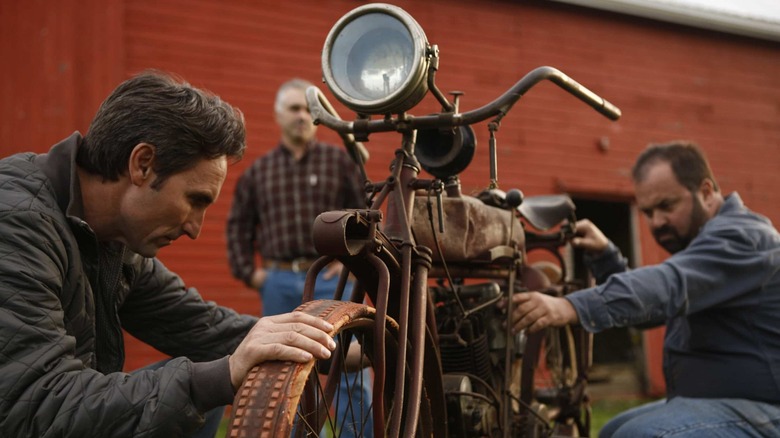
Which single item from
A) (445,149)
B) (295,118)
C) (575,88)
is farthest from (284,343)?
(295,118)

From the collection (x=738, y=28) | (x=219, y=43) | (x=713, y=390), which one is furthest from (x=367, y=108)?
(x=738, y=28)

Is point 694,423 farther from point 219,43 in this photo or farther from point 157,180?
point 219,43

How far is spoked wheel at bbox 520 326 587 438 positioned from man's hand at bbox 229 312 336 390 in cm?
164

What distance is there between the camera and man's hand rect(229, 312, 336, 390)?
61.0 inches

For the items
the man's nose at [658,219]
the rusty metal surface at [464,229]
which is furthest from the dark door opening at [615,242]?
the rusty metal surface at [464,229]

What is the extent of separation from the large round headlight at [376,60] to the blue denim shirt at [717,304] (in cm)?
102

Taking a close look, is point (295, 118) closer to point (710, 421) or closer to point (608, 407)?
point (710, 421)

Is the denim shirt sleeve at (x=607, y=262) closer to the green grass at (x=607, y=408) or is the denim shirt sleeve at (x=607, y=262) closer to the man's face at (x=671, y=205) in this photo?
the man's face at (x=671, y=205)

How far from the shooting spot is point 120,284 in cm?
232

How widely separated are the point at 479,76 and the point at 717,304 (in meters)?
6.42

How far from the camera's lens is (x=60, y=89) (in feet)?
21.9

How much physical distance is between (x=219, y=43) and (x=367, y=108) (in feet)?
19.1

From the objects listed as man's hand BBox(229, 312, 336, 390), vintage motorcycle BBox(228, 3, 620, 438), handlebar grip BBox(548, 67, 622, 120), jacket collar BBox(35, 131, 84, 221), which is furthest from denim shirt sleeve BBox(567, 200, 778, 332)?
jacket collar BBox(35, 131, 84, 221)

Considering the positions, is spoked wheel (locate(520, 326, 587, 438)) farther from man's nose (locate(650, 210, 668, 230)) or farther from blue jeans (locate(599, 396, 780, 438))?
man's nose (locate(650, 210, 668, 230))
